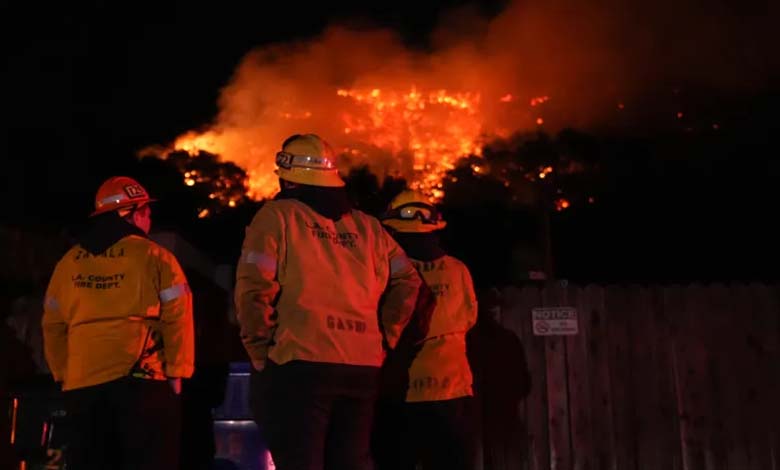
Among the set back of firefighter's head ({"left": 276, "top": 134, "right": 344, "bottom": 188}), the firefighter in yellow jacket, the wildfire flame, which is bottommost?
the firefighter in yellow jacket

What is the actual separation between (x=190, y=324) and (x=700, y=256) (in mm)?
17496

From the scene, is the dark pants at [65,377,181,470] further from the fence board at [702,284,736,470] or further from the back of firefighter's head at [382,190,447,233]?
the fence board at [702,284,736,470]

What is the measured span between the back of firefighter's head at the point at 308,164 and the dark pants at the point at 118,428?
152 centimetres

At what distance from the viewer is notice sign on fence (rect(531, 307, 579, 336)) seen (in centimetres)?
745

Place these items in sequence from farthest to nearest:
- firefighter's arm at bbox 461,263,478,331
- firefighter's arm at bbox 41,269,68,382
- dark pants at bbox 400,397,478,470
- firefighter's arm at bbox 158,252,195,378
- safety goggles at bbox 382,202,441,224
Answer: firefighter's arm at bbox 461,263,478,331
safety goggles at bbox 382,202,441,224
dark pants at bbox 400,397,478,470
firefighter's arm at bbox 41,269,68,382
firefighter's arm at bbox 158,252,195,378

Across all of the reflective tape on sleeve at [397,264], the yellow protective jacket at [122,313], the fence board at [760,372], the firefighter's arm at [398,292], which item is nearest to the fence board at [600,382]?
the fence board at [760,372]

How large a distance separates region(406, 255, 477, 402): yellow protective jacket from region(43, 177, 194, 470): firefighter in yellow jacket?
1360mm

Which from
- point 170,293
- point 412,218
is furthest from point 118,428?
point 412,218

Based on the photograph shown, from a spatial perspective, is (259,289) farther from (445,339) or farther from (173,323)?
(445,339)

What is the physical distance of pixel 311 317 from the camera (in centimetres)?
322

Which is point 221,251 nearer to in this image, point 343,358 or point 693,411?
point 693,411

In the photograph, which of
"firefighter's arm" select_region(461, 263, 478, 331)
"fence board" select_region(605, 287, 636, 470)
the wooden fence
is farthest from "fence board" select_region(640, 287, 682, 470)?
"firefighter's arm" select_region(461, 263, 478, 331)

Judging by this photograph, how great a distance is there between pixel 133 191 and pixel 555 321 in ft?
14.0

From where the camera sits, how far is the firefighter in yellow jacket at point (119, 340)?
13.6 feet
